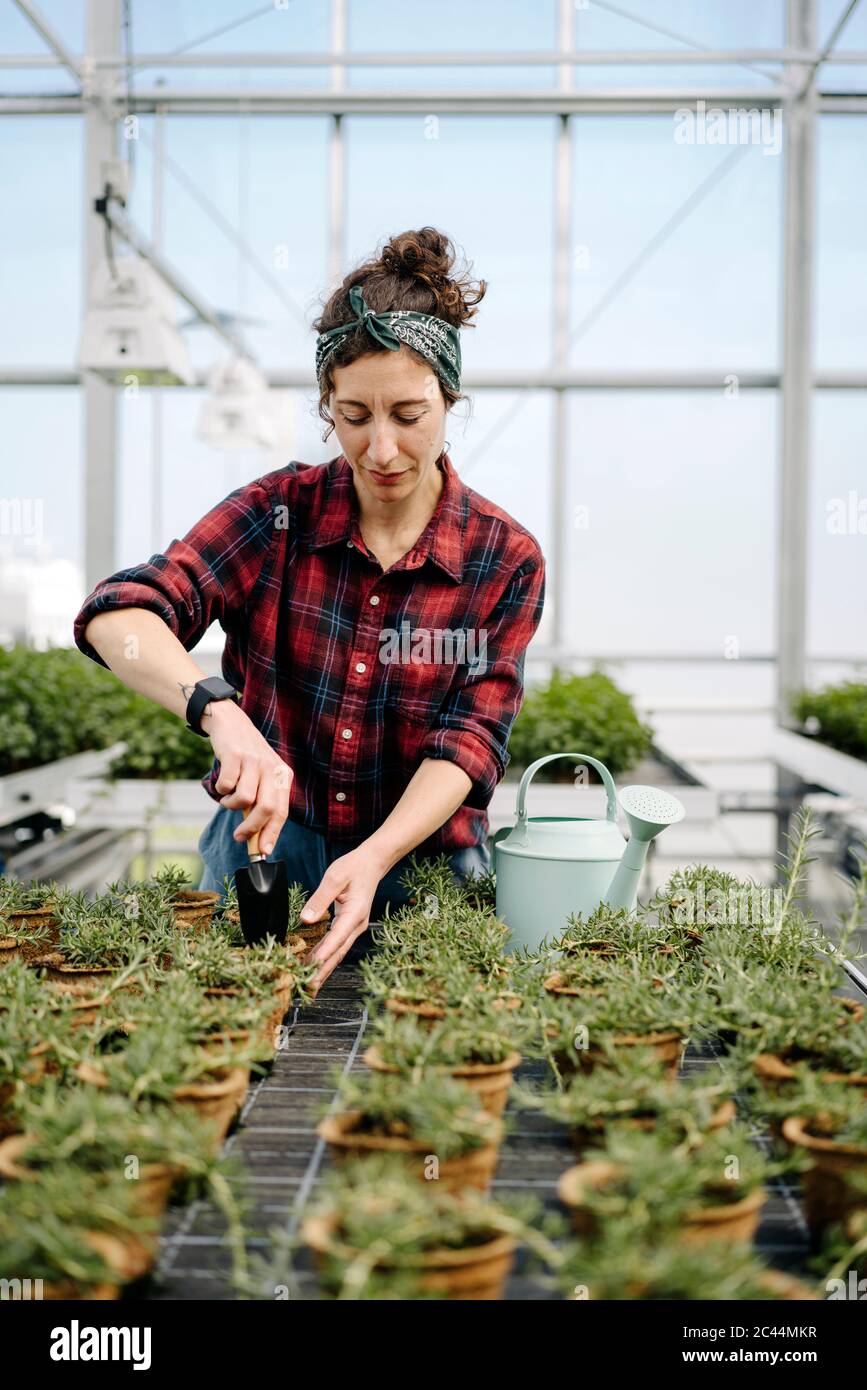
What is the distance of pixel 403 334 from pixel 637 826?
715mm

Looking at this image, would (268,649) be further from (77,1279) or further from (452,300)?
(77,1279)

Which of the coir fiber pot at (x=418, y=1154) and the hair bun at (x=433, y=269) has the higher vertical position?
the hair bun at (x=433, y=269)

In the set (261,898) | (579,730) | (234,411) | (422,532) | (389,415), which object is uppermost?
(234,411)

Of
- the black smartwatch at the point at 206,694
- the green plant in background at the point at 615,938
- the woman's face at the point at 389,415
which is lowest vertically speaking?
the green plant in background at the point at 615,938

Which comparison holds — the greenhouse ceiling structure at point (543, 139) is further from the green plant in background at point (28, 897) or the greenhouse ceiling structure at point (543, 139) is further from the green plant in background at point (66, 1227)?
the green plant in background at point (66, 1227)

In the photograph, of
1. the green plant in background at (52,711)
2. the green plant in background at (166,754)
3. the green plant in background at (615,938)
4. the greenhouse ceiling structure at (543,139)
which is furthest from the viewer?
the greenhouse ceiling structure at (543,139)

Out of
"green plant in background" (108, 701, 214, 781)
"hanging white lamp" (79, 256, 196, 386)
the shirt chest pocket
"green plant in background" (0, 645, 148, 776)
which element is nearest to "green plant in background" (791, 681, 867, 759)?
"green plant in background" (108, 701, 214, 781)

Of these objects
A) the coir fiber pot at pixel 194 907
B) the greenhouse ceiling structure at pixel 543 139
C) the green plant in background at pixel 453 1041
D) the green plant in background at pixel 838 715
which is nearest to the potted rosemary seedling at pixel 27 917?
the coir fiber pot at pixel 194 907

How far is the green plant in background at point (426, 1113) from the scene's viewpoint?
0.85m

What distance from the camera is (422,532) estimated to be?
1.90 meters

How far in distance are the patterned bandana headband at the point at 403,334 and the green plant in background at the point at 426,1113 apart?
1.01 metres

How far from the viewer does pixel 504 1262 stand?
73cm

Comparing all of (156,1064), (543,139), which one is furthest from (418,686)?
(543,139)

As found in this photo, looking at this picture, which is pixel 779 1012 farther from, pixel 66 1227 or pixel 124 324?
pixel 124 324
